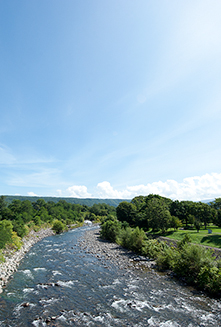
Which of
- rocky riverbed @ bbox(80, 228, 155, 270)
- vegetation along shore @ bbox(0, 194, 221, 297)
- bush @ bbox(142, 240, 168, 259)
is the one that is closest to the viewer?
vegetation along shore @ bbox(0, 194, 221, 297)

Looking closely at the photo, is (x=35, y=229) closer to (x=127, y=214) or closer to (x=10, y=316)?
(x=127, y=214)

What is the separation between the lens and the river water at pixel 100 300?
14367 millimetres

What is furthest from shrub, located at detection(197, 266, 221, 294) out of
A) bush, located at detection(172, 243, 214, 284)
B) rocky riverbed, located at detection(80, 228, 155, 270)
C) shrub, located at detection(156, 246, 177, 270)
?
rocky riverbed, located at detection(80, 228, 155, 270)

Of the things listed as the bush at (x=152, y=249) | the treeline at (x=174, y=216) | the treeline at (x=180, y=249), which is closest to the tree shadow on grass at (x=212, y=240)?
the treeline at (x=180, y=249)

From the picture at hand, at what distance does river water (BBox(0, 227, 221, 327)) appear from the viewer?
14.4 meters

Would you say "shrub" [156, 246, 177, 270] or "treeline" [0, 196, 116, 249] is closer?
"shrub" [156, 246, 177, 270]

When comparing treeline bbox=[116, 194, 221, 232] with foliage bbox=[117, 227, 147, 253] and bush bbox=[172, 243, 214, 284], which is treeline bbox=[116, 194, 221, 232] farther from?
bush bbox=[172, 243, 214, 284]

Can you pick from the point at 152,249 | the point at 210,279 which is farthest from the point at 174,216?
the point at 210,279

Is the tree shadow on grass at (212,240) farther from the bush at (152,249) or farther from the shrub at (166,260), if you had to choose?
the shrub at (166,260)

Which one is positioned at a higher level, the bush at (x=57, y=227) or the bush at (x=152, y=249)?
the bush at (x=152, y=249)

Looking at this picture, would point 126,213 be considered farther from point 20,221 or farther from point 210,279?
point 210,279

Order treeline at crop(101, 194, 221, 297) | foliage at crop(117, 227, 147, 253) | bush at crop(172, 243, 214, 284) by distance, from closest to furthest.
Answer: treeline at crop(101, 194, 221, 297) < bush at crop(172, 243, 214, 284) < foliage at crop(117, 227, 147, 253)

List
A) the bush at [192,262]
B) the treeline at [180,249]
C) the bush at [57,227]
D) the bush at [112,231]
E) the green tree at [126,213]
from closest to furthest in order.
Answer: the treeline at [180,249] → the bush at [192,262] → the bush at [112,231] → the bush at [57,227] → the green tree at [126,213]

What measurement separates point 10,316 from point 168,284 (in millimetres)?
17748
